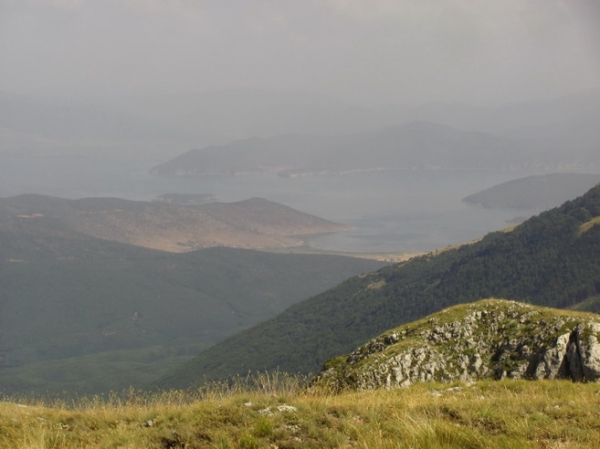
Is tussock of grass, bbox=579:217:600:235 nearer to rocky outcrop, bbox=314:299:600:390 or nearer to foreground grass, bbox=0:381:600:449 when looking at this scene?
rocky outcrop, bbox=314:299:600:390

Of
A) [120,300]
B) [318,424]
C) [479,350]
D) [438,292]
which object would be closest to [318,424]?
[318,424]

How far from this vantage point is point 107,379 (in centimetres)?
8300

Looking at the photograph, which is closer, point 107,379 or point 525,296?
point 525,296

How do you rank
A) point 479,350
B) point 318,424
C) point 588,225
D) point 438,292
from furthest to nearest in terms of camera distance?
point 438,292 → point 588,225 → point 479,350 → point 318,424

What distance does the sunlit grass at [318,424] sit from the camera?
7059mm

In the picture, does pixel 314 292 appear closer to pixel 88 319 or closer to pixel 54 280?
pixel 88 319

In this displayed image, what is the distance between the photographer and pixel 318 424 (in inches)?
323

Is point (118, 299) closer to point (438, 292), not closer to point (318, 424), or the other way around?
point (438, 292)

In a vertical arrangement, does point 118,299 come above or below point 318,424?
below

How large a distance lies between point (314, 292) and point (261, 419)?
159671mm

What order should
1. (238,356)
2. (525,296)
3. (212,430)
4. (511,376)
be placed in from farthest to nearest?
1. (238,356)
2. (525,296)
3. (511,376)
4. (212,430)

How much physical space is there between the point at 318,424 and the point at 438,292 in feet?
249

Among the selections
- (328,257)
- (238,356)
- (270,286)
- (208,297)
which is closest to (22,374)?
(238,356)

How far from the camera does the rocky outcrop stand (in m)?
12.9
